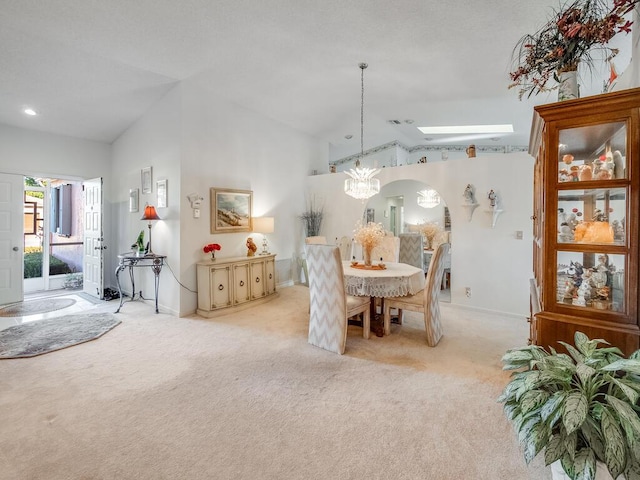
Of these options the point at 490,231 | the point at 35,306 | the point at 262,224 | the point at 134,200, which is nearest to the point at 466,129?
the point at 490,231

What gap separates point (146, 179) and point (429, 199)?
21.8 feet

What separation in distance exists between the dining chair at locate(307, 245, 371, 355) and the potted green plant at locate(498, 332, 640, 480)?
1.77 metres

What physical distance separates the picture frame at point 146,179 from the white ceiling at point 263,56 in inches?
37.8

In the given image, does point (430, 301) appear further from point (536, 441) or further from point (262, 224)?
point (262, 224)

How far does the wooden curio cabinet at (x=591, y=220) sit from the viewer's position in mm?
1628

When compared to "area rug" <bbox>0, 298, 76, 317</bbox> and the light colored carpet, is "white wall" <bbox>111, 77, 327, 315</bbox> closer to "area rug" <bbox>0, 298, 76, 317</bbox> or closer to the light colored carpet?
"area rug" <bbox>0, 298, 76, 317</bbox>

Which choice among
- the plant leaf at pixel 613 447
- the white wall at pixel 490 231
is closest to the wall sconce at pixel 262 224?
the white wall at pixel 490 231

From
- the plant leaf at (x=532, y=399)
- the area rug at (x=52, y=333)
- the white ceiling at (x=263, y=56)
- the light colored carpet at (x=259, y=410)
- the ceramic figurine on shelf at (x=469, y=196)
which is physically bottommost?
the light colored carpet at (x=259, y=410)

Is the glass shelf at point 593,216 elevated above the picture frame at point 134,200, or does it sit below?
below

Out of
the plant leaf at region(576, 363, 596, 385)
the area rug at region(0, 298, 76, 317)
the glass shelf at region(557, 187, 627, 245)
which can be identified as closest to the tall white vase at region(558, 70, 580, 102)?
the glass shelf at region(557, 187, 627, 245)

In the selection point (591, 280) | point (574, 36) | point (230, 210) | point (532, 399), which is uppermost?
point (574, 36)

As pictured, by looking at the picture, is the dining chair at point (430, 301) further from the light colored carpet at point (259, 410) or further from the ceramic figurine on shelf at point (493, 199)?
the ceramic figurine on shelf at point (493, 199)

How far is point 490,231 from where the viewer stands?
473 cm

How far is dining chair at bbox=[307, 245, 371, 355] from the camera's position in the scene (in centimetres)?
310
